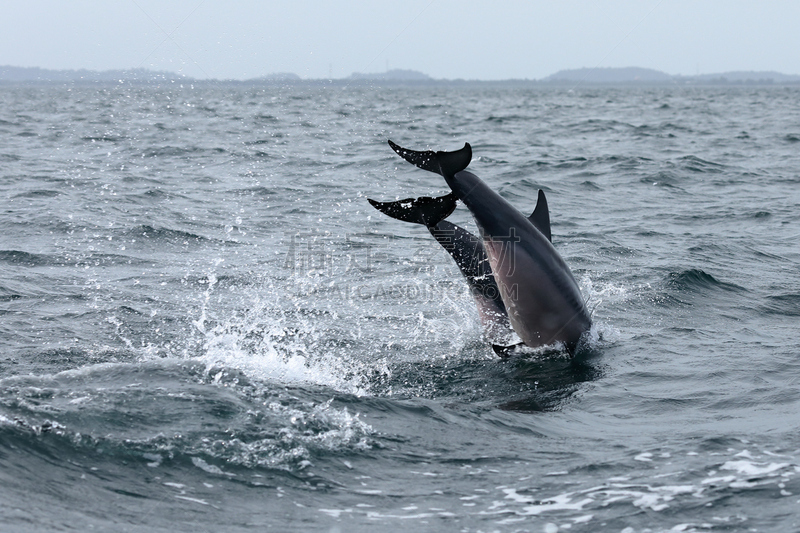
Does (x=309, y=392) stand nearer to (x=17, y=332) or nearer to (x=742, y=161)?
(x=17, y=332)

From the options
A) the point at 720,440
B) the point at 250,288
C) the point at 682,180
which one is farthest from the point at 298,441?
the point at 682,180

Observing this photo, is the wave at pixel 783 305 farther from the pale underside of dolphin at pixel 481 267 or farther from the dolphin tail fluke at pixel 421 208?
the dolphin tail fluke at pixel 421 208

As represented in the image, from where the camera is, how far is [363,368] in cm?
840

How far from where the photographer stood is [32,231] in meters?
13.8

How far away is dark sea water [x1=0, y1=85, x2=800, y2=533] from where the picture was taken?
530cm

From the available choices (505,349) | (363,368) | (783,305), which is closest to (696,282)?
(783,305)

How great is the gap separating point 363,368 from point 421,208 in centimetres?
194

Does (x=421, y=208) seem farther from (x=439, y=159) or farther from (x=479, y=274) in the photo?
(x=479, y=274)

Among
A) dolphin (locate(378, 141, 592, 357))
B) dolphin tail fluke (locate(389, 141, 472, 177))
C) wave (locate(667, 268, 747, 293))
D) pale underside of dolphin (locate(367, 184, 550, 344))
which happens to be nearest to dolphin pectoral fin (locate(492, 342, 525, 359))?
dolphin (locate(378, 141, 592, 357))

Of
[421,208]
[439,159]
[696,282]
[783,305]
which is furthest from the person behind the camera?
[696,282]

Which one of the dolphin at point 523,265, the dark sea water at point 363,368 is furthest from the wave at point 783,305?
the dolphin at point 523,265

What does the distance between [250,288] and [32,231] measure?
507 cm

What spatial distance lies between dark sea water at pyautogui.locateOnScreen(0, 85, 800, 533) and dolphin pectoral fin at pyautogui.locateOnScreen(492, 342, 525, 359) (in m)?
0.15

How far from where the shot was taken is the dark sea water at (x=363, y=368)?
209 inches
